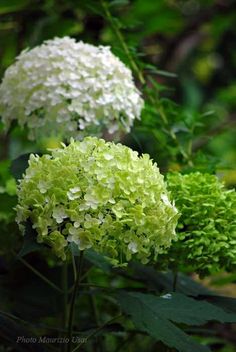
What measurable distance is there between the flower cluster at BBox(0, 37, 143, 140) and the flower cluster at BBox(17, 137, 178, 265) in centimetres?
37

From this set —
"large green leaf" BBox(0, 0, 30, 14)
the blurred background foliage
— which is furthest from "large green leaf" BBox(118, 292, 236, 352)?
"large green leaf" BBox(0, 0, 30, 14)

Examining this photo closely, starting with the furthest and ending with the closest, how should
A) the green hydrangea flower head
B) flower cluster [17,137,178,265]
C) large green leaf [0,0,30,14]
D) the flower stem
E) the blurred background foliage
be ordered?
large green leaf [0,0,30,14], the blurred background foliage, the flower stem, the green hydrangea flower head, flower cluster [17,137,178,265]

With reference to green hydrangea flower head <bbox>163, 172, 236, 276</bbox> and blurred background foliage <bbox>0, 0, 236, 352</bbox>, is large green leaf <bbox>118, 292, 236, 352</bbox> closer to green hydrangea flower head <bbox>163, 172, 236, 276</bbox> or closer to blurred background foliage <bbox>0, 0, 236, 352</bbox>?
green hydrangea flower head <bbox>163, 172, 236, 276</bbox>

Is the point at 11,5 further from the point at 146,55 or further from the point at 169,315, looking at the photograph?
the point at 169,315

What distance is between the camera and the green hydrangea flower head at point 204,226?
3.99 feet

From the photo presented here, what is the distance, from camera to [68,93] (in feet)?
4.80

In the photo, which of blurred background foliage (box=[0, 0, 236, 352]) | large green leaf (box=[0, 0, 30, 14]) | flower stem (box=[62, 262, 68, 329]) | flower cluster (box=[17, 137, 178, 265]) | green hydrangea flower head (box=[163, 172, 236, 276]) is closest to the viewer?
flower cluster (box=[17, 137, 178, 265])

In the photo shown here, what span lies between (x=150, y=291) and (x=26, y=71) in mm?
560

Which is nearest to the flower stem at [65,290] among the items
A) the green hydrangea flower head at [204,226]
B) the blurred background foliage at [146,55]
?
the blurred background foliage at [146,55]

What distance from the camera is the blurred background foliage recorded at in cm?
169

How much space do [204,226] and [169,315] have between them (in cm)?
20

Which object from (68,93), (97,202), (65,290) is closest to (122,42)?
(68,93)

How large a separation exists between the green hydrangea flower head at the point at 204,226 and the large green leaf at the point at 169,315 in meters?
0.11

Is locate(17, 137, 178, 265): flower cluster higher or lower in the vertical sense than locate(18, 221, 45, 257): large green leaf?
higher
